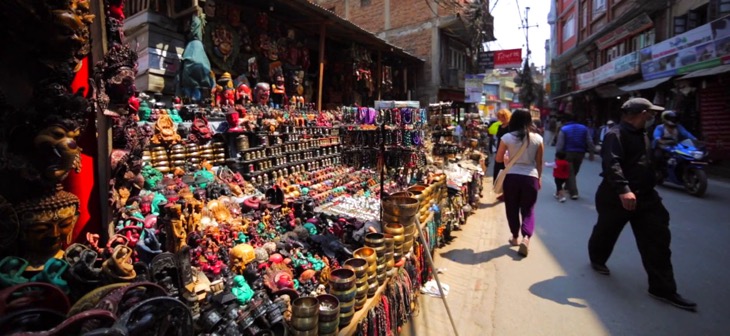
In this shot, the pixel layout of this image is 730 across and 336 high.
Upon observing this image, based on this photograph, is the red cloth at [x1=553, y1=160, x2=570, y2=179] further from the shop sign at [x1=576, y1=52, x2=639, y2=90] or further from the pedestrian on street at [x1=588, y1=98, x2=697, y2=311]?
the shop sign at [x1=576, y1=52, x2=639, y2=90]

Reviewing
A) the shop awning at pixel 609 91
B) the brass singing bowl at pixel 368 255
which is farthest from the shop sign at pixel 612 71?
the brass singing bowl at pixel 368 255

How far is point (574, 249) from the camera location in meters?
4.41

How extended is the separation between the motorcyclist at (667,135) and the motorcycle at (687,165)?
0.04 metres

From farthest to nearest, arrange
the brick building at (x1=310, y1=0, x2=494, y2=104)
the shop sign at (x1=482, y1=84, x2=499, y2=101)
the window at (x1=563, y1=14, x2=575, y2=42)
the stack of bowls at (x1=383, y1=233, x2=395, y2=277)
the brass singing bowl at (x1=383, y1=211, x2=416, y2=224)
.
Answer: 1. the shop sign at (x1=482, y1=84, x2=499, y2=101)
2. the window at (x1=563, y1=14, x2=575, y2=42)
3. the brick building at (x1=310, y1=0, x2=494, y2=104)
4. the brass singing bowl at (x1=383, y1=211, x2=416, y2=224)
5. the stack of bowls at (x1=383, y1=233, x2=395, y2=277)

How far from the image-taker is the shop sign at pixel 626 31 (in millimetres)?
14070

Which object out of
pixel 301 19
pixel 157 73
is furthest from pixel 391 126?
pixel 301 19

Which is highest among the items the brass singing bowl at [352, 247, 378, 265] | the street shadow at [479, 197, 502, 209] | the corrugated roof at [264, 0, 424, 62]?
the corrugated roof at [264, 0, 424, 62]

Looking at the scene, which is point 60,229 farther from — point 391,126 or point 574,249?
point 574,249

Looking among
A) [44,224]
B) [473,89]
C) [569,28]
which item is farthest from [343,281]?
[569,28]

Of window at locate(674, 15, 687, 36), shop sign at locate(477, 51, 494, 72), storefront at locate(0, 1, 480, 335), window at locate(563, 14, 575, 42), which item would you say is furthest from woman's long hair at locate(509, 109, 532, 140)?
window at locate(563, 14, 575, 42)

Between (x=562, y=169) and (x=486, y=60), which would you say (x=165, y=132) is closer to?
(x=562, y=169)

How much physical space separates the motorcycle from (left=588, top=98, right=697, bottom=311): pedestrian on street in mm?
5249

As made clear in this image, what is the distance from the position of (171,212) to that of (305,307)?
1.09 meters

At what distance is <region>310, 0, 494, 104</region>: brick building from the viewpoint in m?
16.3
